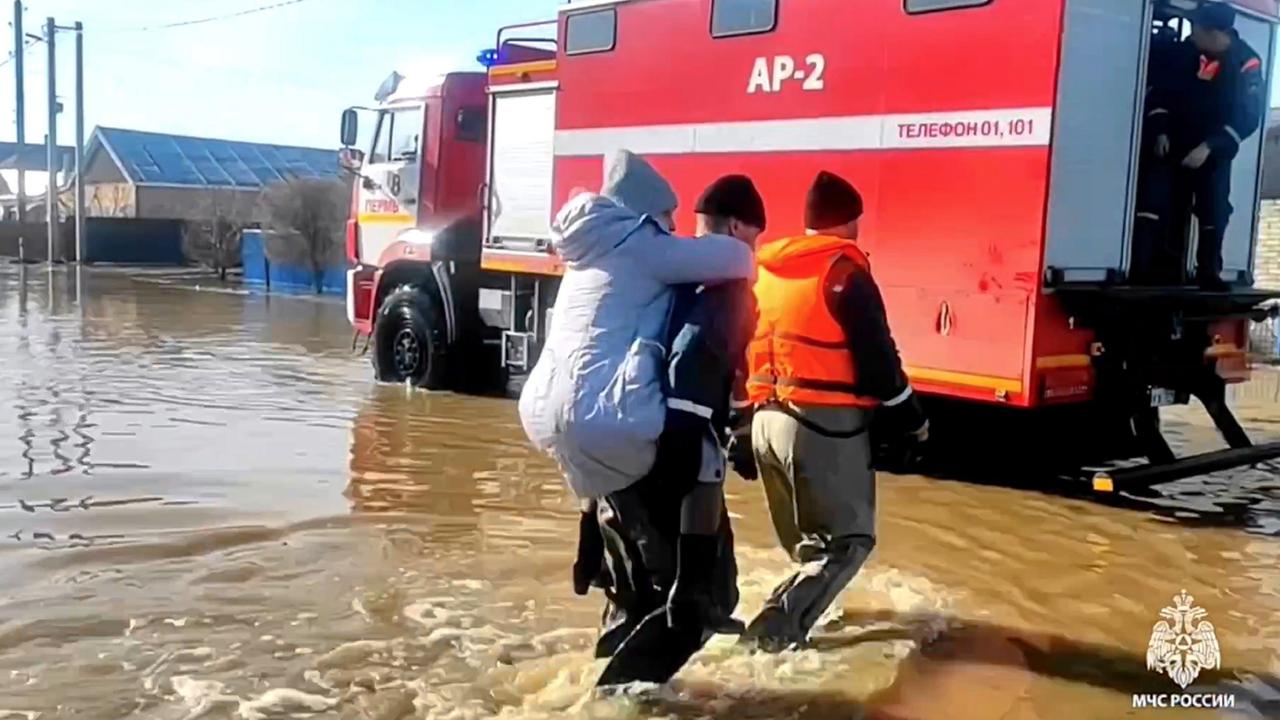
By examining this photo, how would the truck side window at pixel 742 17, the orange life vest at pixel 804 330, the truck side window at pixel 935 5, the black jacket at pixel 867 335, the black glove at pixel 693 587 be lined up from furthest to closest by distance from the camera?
the truck side window at pixel 742 17 < the truck side window at pixel 935 5 < the orange life vest at pixel 804 330 < the black jacket at pixel 867 335 < the black glove at pixel 693 587

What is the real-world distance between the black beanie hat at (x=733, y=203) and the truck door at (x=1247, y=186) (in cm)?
551

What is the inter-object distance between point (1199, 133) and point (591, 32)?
14.5ft

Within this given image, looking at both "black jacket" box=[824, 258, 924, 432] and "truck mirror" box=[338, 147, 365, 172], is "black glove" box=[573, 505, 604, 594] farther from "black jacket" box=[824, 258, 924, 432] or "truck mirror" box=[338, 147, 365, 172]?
"truck mirror" box=[338, 147, 365, 172]

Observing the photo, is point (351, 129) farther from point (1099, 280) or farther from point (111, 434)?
point (1099, 280)

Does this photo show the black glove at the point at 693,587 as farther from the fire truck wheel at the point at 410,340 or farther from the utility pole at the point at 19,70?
the utility pole at the point at 19,70

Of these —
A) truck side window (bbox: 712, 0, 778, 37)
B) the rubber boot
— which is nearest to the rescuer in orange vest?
truck side window (bbox: 712, 0, 778, 37)

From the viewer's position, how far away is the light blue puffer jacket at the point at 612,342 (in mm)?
3965

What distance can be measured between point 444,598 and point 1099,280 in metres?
4.44

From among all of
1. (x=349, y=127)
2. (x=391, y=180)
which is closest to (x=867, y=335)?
(x=391, y=180)

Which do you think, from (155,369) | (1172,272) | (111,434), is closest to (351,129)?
(155,369)

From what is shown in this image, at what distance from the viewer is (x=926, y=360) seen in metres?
8.05

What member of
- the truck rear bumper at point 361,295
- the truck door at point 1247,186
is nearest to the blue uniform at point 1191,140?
the truck door at point 1247,186

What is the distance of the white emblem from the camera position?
5090 mm

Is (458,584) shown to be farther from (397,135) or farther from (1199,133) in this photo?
(397,135)
